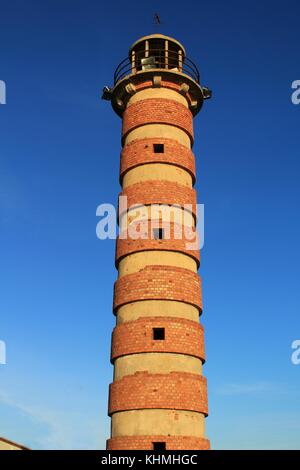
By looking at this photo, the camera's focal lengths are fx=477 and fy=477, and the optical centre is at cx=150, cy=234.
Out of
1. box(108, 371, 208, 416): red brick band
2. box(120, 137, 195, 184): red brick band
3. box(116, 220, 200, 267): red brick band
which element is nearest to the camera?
box(108, 371, 208, 416): red brick band

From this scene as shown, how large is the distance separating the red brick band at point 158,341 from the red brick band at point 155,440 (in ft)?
11.0

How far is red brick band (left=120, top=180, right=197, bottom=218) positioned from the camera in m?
23.0

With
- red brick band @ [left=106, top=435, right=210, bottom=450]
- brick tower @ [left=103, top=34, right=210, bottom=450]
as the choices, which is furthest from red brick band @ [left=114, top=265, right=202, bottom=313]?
red brick band @ [left=106, top=435, right=210, bottom=450]

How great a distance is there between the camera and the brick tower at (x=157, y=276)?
19297 mm

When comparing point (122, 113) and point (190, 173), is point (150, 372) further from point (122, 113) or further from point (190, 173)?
point (122, 113)

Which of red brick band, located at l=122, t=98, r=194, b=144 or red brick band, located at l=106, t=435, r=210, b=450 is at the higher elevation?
red brick band, located at l=122, t=98, r=194, b=144

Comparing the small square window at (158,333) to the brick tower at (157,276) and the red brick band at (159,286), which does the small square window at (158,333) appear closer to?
the brick tower at (157,276)

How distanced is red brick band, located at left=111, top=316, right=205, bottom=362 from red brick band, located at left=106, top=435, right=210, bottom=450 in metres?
3.34

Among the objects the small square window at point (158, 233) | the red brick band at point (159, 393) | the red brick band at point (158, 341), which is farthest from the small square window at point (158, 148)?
the red brick band at point (159, 393)

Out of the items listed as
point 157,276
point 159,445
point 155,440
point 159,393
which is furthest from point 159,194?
point 159,445

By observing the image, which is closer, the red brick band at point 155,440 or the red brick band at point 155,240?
the red brick band at point 155,440

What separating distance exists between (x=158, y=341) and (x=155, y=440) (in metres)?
3.86

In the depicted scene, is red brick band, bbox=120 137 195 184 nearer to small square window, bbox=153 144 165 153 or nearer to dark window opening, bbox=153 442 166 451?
small square window, bbox=153 144 165 153
